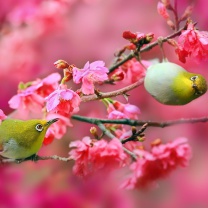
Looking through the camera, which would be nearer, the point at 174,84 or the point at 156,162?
the point at 174,84

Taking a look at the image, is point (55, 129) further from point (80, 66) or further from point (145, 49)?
point (80, 66)

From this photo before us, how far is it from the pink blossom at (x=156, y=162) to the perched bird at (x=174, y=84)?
0.35 ft

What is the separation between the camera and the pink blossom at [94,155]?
46cm

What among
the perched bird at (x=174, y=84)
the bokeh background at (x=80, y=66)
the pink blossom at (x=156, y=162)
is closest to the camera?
the perched bird at (x=174, y=84)

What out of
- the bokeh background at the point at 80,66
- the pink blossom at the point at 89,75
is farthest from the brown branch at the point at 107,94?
the bokeh background at the point at 80,66

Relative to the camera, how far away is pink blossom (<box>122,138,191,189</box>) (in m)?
0.50

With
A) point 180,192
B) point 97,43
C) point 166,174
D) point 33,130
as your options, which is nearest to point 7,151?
point 33,130

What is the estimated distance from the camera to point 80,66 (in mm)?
779

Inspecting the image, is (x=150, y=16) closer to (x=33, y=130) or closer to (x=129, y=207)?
(x=129, y=207)

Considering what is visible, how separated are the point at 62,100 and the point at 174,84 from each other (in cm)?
8

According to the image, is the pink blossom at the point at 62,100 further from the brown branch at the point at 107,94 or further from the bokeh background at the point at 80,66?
the bokeh background at the point at 80,66

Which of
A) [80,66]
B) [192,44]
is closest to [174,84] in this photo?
[192,44]

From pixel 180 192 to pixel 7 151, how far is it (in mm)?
349

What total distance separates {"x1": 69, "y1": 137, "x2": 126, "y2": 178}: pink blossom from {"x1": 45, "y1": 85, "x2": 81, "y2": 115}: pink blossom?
6 cm
